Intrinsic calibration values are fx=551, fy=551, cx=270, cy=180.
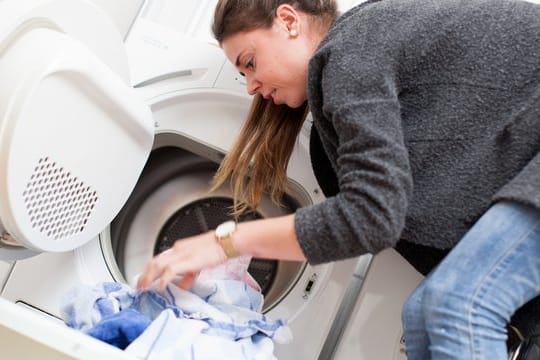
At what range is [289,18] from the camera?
3.02 ft

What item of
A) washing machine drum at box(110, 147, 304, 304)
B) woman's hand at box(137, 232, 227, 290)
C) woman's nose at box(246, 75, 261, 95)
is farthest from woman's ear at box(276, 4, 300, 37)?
washing machine drum at box(110, 147, 304, 304)

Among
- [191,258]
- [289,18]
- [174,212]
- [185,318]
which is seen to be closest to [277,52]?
[289,18]

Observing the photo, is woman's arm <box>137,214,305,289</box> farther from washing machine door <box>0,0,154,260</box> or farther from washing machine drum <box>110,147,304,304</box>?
washing machine drum <box>110,147,304,304</box>

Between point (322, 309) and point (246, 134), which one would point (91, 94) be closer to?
point (246, 134)

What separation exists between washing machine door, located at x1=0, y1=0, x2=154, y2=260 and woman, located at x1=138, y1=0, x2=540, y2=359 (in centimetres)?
21

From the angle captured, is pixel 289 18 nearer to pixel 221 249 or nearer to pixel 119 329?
pixel 221 249

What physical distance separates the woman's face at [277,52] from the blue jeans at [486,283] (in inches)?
15.1

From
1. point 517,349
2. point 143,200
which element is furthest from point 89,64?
point 517,349

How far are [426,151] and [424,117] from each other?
52mm

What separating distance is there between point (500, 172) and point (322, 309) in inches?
19.0

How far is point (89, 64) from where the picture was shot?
0.89 meters

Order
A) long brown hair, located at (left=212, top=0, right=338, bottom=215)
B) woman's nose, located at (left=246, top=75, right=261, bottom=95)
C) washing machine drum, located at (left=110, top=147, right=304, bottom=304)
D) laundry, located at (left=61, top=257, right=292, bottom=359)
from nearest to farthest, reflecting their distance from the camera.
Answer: laundry, located at (left=61, top=257, right=292, bottom=359)
woman's nose, located at (left=246, top=75, right=261, bottom=95)
long brown hair, located at (left=212, top=0, right=338, bottom=215)
washing machine drum, located at (left=110, top=147, right=304, bottom=304)

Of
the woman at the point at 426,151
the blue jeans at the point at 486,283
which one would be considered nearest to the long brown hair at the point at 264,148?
the woman at the point at 426,151

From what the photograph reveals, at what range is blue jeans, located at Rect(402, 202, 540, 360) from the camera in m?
0.75
